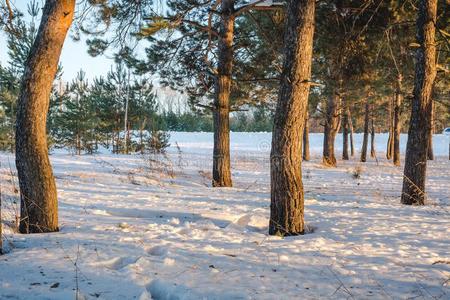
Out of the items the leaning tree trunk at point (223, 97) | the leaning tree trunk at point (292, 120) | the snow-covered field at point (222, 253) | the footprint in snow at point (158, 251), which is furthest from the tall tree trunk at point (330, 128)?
the footprint in snow at point (158, 251)

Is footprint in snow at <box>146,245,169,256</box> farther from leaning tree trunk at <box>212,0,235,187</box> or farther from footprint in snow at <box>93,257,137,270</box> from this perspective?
leaning tree trunk at <box>212,0,235,187</box>

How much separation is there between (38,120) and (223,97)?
484 centimetres

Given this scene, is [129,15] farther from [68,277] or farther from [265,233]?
[68,277]

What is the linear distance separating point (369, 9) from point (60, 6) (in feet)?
18.0

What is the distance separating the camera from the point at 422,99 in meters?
6.11

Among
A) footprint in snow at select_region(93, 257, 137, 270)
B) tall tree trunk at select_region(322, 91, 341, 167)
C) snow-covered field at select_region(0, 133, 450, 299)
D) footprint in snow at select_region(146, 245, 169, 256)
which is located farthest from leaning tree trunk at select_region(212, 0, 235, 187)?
tall tree trunk at select_region(322, 91, 341, 167)

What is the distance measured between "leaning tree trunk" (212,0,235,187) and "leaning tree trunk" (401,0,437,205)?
12.3ft

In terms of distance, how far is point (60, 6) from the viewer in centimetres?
371

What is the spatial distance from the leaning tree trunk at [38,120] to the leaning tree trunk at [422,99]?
18.0ft

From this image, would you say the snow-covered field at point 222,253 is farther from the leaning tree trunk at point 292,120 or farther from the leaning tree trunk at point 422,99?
the leaning tree trunk at point 422,99

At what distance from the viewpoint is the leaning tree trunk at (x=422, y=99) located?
6.01 m

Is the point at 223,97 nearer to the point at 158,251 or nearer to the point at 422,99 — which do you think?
the point at 422,99

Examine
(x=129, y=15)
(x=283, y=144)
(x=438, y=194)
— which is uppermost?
(x=129, y=15)

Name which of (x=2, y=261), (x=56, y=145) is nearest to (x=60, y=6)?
(x=2, y=261)
